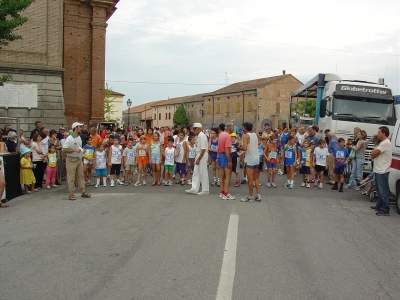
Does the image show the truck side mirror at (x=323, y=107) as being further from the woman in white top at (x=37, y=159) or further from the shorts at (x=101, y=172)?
the woman in white top at (x=37, y=159)

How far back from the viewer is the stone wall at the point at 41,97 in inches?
917

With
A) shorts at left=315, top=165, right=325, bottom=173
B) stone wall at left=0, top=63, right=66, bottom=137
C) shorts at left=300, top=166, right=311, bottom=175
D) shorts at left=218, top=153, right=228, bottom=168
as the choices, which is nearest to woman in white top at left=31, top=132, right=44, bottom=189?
shorts at left=218, top=153, right=228, bottom=168

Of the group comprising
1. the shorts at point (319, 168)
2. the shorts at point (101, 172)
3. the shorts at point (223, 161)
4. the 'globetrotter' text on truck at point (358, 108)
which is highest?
the 'globetrotter' text on truck at point (358, 108)

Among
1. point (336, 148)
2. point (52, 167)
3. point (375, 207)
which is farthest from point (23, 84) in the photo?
point (375, 207)

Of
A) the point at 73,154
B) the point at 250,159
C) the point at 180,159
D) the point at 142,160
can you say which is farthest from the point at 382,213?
the point at 73,154

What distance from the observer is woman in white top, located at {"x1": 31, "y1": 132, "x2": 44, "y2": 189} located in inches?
502

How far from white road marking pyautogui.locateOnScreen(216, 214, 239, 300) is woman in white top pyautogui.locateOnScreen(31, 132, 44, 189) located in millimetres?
7394

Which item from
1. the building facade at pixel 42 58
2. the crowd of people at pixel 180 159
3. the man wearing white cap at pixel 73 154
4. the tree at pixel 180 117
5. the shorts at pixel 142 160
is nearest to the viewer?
the man wearing white cap at pixel 73 154

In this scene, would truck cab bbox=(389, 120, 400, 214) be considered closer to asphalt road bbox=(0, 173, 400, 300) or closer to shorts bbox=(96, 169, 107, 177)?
asphalt road bbox=(0, 173, 400, 300)

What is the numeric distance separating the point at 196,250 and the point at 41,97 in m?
20.8

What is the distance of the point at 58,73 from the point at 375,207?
20169 mm

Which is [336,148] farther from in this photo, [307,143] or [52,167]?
[52,167]

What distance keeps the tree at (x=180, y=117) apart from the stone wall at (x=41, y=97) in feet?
185

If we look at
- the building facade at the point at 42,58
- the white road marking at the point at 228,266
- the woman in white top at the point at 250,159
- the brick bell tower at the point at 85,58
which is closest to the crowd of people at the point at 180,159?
the woman in white top at the point at 250,159
